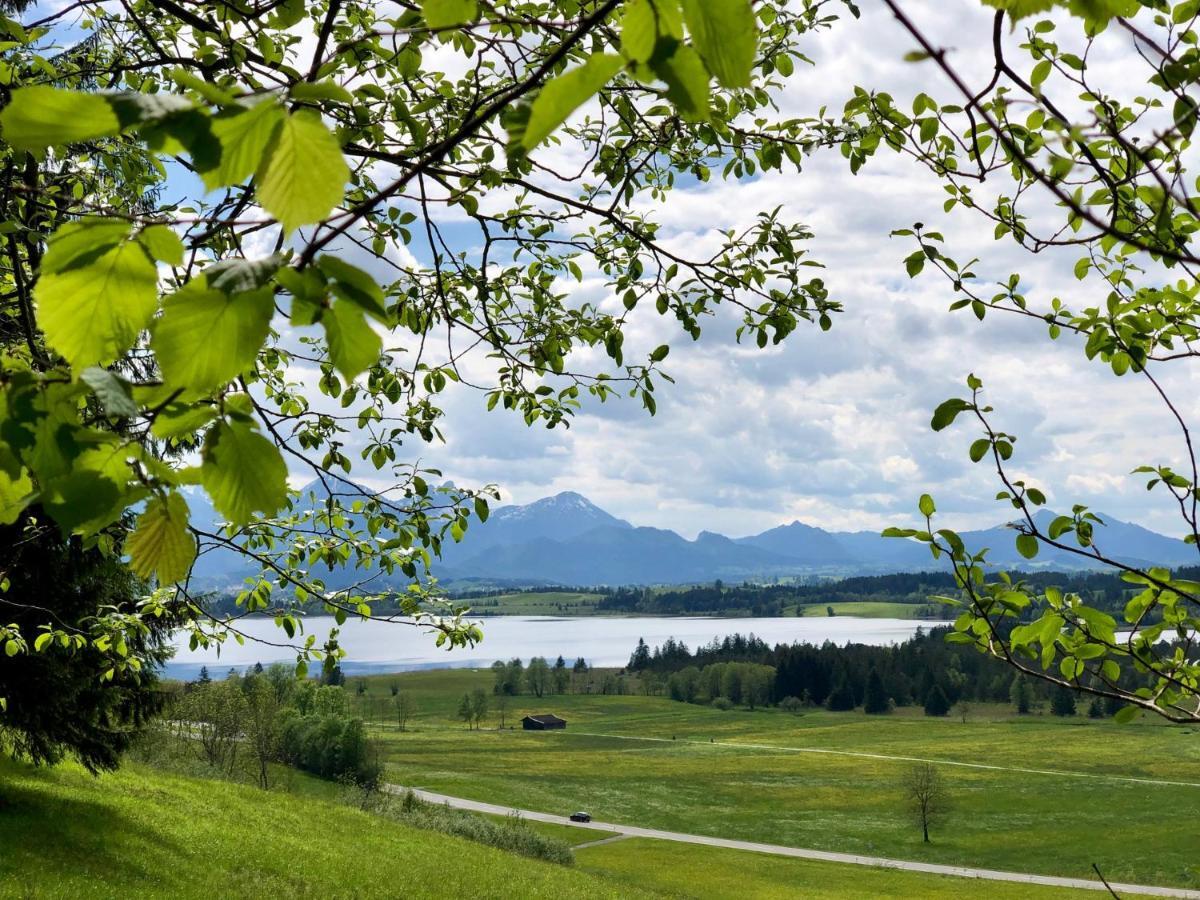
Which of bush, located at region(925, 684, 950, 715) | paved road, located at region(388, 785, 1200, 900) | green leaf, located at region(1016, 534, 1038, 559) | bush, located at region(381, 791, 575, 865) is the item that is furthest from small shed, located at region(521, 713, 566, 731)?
green leaf, located at region(1016, 534, 1038, 559)

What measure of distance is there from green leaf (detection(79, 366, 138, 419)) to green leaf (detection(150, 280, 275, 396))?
8cm

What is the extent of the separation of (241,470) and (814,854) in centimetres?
7036

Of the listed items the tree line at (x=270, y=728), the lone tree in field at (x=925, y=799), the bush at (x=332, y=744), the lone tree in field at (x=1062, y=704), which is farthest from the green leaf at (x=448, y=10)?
the lone tree in field at (x=1062, y=704)

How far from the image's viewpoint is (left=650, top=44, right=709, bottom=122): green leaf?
78 cm

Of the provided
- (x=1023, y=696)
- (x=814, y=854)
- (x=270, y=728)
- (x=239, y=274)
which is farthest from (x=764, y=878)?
(x=1023, y=696)

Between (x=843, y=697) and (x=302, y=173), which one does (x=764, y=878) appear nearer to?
(x=302, y=173)

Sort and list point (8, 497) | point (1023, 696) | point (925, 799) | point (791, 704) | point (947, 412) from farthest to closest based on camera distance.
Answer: point (791, 704) < point (1023, 696) < point (925, 799) < point (947, 412) < point (8, 497)

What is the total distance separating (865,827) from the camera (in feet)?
229

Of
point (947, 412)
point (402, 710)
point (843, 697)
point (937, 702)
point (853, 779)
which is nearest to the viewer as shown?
point (947, 412)

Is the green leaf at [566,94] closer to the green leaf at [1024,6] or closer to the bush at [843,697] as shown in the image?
the green leaf at [1024,6]

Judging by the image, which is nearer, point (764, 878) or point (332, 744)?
point (764, 878)

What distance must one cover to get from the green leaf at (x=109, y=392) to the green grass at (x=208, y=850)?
16413mm

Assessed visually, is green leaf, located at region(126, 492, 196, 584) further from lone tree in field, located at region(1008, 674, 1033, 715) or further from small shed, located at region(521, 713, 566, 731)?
lone tree in field, located at region(1008, 674, 1033, 715)

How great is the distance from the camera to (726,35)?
774mm
